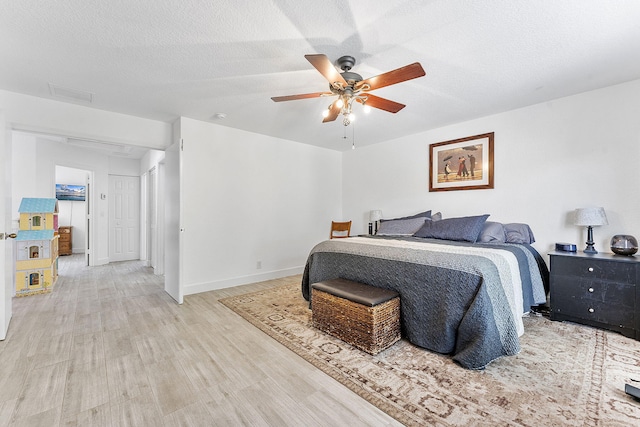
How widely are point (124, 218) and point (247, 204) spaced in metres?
4.02

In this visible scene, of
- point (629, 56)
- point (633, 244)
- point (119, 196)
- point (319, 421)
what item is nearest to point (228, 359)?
point (319, 421)

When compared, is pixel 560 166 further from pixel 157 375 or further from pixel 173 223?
pixel 173 223

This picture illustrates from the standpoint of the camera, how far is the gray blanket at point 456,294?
6.36ft

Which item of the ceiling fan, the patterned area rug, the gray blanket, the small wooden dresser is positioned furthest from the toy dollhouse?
the gray blanket

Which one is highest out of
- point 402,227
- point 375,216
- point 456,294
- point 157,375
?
point 375,216

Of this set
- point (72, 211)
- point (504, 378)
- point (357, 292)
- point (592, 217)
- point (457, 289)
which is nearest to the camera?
point (504, 378)

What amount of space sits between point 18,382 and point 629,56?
5.16 metres

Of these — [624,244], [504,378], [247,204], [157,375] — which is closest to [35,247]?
[247,204]

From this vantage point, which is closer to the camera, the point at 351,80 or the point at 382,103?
the point at 351,80

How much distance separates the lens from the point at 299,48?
2.10 metres

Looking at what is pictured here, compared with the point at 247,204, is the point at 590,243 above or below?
below

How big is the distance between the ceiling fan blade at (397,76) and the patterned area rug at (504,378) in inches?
80.4

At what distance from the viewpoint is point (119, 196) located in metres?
6.37

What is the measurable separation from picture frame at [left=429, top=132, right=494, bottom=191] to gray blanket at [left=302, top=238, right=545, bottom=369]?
141cm
